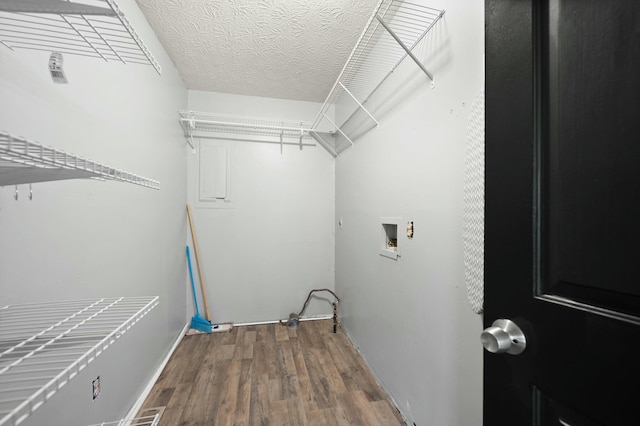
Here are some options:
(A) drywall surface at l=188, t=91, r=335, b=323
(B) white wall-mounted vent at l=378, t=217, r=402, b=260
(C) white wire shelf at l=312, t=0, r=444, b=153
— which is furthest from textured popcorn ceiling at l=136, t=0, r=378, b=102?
(B) white wall-mounted vent at l=378, t=217, r=402, b=260

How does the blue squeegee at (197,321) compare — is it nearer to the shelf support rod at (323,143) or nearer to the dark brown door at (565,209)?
the shelf support rod at (323,143)

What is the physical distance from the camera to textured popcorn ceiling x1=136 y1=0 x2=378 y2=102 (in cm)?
169

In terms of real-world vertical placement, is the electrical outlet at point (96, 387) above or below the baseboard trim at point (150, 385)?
above

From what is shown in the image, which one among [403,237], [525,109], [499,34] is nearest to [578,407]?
[525,109]

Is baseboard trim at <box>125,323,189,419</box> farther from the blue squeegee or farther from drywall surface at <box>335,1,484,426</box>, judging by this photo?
drywall surface at <box>335,1,484,426</box>

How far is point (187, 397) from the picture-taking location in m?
1.77

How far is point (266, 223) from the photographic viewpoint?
3023 millimetres

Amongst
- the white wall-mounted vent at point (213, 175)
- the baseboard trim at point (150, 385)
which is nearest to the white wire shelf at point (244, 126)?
the white wall-mounted vent at point (213, 175)

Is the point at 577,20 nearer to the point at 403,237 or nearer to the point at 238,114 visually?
the point at 403,237

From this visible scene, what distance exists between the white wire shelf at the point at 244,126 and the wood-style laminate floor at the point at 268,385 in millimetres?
2128

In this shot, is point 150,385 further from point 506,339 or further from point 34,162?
point 506,339

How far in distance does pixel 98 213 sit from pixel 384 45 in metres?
2.04

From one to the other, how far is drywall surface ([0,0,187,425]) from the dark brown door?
147 centimetres

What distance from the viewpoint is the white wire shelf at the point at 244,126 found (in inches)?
107
